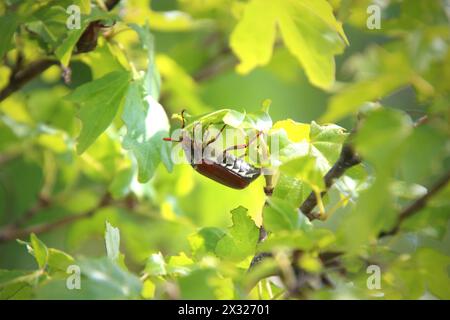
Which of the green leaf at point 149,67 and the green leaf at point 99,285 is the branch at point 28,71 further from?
the green leaf at point 99,285

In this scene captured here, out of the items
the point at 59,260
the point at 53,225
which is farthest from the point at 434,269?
the point at 53,225

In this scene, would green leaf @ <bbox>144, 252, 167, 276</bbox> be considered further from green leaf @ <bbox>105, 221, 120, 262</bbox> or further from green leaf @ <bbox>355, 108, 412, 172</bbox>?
green leaf @ <bbox>355, 108, 412, 172</bbox>

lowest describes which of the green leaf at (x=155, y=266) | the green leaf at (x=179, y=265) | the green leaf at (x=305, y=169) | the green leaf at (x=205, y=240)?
the green leaf at (x=205, y=240)

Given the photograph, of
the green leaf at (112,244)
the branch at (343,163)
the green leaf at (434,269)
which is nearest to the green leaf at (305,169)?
the branch at (343,163)

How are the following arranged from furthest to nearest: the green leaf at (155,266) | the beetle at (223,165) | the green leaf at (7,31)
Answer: the green leaf at (7,31), the beetle at (223,165), the green leaf at (155,266)

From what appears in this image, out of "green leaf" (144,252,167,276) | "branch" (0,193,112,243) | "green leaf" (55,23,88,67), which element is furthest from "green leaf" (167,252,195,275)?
"branch" (0,193,112,243)
